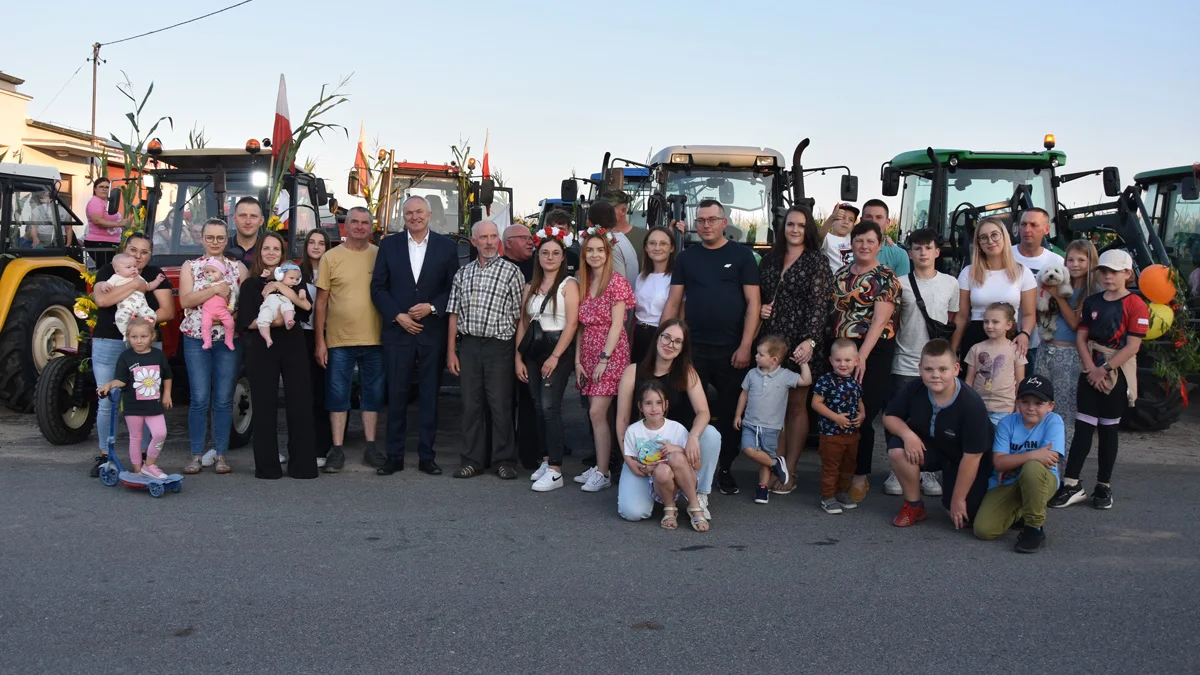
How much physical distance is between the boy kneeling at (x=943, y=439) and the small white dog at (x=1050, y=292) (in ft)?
4.12

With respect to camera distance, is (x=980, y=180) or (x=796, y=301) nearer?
(x=796, y=301)

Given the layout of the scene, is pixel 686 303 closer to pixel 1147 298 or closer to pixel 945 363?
pixel 945 363

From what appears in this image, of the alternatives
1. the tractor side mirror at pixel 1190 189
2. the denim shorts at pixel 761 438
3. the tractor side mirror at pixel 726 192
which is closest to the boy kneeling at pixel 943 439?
the denim shorts at pixel 761 438

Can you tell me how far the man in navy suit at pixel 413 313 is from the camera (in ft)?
22.7

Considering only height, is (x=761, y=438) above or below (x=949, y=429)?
below

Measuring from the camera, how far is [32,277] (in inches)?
363

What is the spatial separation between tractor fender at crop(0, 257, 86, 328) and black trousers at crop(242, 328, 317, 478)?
10.3 feet

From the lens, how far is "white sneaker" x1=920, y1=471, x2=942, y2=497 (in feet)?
21.5

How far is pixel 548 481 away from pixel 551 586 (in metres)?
1.92

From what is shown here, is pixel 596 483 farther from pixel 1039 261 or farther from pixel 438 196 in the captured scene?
pixel 438 196

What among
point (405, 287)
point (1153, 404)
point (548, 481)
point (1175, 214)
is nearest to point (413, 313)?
point (405, 287)

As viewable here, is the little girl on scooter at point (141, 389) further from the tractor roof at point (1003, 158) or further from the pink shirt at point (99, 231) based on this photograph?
the tractor roof at point (1003, 158)

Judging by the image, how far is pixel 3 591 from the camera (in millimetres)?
4527

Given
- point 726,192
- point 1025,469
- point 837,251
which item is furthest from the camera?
point 726,192
